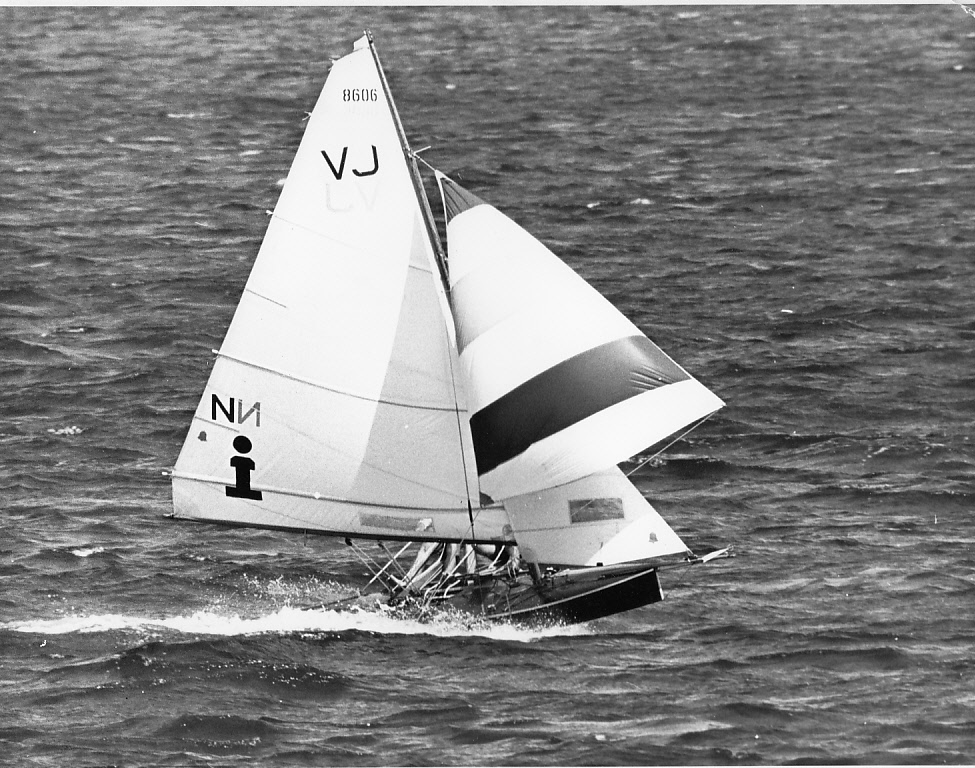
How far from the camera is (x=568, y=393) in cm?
3231

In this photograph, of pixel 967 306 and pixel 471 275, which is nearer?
pixel 471 275

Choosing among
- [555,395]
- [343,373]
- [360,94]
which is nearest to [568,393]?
[555,395]

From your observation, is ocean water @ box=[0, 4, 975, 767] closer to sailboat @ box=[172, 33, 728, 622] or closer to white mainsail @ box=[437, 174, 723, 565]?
sailboat @ box=[172, 33, 728, 622]

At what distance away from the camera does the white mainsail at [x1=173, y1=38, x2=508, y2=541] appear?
33312 millimetres

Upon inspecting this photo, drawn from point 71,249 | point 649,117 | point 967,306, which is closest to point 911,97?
point 649,117

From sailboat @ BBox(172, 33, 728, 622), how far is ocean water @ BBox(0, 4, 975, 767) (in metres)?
A: 1.72

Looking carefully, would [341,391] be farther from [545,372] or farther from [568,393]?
[568,393]

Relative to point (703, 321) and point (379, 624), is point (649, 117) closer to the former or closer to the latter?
point (703, 321)

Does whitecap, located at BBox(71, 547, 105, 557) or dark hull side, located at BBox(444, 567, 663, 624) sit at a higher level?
whitecap, located at BBox(71, 547, 105, 557)

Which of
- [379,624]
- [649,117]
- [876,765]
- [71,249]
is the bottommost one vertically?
[876,765]

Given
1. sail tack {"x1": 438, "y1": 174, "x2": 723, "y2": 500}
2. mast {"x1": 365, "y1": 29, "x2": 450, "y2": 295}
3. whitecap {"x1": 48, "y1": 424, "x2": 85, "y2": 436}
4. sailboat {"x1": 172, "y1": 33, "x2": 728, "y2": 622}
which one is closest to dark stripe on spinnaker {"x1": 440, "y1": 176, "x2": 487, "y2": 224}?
sailboat {"x1": 172, "y1": 33, "x2": 728, "y2": 622}

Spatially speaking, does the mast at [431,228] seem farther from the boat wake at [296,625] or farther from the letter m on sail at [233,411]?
the letter m on sail at [233,411]

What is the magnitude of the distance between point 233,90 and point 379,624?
162ft

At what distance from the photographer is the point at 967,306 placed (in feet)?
175
